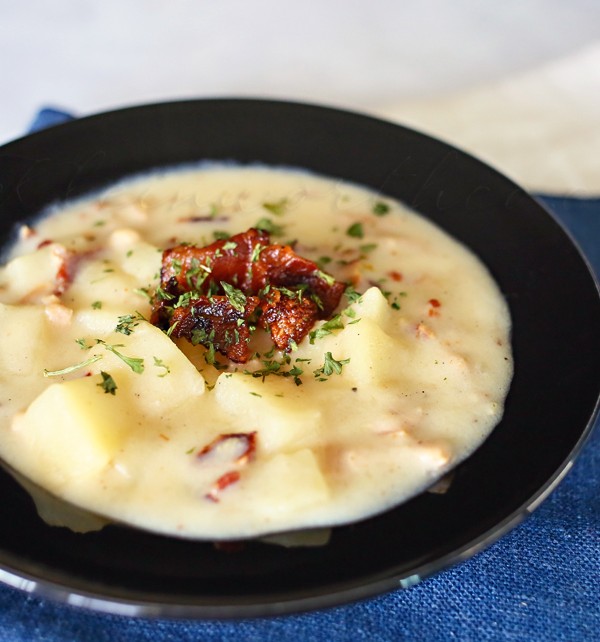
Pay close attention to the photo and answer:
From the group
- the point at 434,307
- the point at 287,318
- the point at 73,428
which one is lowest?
the point at 73,428

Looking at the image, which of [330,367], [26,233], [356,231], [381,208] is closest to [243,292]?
[330,367]

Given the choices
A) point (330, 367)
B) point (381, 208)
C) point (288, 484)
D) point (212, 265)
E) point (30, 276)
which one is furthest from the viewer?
point (381, 208)

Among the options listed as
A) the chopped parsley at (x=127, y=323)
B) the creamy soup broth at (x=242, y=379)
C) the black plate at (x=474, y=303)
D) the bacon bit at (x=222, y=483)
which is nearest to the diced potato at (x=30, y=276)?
the creamy soup broth at (x=242, y=379)

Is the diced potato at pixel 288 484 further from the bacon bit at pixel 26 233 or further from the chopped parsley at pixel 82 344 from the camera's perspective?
the bacon bit at pixel 26 233

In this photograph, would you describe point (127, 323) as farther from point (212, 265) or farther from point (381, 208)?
point (381, 208)

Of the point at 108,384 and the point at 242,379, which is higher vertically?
the point at 242,379

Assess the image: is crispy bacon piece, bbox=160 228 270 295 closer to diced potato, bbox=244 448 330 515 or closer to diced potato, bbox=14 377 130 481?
diced potato, bbox=14 377 130 481

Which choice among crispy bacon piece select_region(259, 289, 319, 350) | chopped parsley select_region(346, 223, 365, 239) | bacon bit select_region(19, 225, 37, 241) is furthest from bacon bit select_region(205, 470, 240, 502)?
bacon bit select_region(19, 225, 37, 241)
